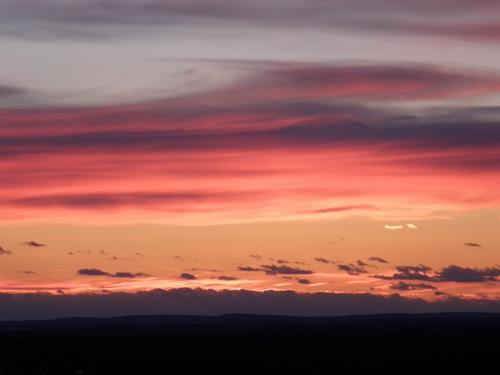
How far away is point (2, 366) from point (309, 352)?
135 ft

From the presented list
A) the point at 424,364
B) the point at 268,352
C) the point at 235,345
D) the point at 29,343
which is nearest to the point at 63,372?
the point at 424,364

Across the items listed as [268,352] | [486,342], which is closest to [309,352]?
[268,352]

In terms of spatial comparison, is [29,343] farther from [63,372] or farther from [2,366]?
[63,372]

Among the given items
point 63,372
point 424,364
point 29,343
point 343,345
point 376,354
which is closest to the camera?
point 63,372

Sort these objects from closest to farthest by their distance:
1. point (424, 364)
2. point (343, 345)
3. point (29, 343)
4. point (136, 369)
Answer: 1. point (136, 369)
2. point (424, 364)
3. point (343, 345)
4. point (29, 343)

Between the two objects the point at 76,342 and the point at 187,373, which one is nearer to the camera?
the point at 187,373

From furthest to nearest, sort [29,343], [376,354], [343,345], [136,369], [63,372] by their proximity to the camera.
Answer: [29,343] < [343,345] < [376,354] < [136,369] < [63,372]

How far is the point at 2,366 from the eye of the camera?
102 m

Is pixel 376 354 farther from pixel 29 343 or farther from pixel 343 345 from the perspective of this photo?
pixel 29 343

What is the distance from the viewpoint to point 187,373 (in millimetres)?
96188

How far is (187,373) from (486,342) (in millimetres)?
67119

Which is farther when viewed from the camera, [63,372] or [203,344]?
[203,344]

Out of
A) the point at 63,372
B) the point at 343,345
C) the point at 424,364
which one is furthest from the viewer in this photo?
the point at 343,345

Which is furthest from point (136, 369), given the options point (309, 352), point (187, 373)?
point (309, 352)
